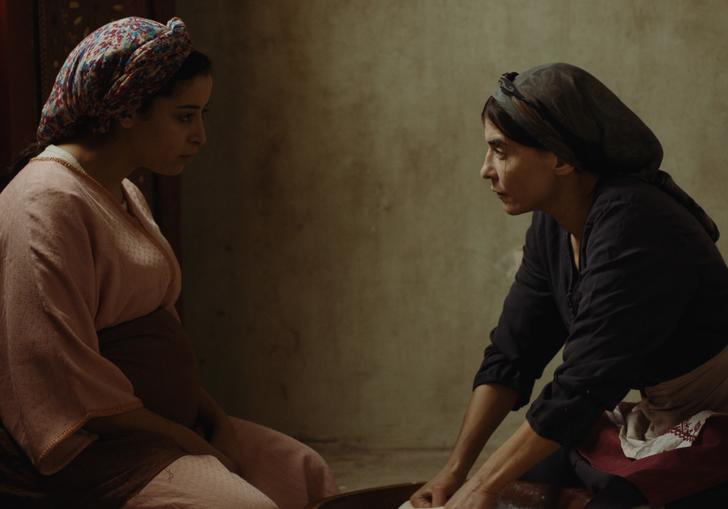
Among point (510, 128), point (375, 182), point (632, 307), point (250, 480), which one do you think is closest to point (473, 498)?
point (632, 307)

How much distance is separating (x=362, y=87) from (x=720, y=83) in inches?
59.2

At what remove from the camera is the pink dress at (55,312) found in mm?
2326

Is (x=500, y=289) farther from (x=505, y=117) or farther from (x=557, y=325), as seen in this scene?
(x=505, y=117)

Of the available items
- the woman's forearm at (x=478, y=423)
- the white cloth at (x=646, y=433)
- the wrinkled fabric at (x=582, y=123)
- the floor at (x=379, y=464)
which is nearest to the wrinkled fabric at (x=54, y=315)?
the woman's forearm at (x=478, y=423)

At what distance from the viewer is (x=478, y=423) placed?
2.69m

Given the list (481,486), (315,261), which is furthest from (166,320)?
(315,261)

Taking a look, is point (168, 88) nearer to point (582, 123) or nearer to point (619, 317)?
point (582, 123)

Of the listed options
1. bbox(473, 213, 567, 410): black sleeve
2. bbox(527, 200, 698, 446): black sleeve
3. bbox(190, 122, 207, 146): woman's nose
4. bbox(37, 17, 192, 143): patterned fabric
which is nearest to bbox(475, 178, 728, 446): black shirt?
bbox(527, 200, 698, 446): black sleeve

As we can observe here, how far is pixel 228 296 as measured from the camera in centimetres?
474

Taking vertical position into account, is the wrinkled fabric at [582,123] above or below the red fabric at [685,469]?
above

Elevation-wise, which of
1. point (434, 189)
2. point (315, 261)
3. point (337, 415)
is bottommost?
point (337, 415)

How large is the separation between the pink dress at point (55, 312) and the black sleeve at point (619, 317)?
98cm

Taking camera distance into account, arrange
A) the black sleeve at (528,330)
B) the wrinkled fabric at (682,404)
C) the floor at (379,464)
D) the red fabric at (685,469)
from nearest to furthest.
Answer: the red fabric at (685,469) < the wrinkled fabric at (682,404) < the black sleeve at (528,330) < the floor at (379,464)

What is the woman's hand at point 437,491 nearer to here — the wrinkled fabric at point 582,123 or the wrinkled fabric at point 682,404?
the wrinkled fabric at point 682,404
